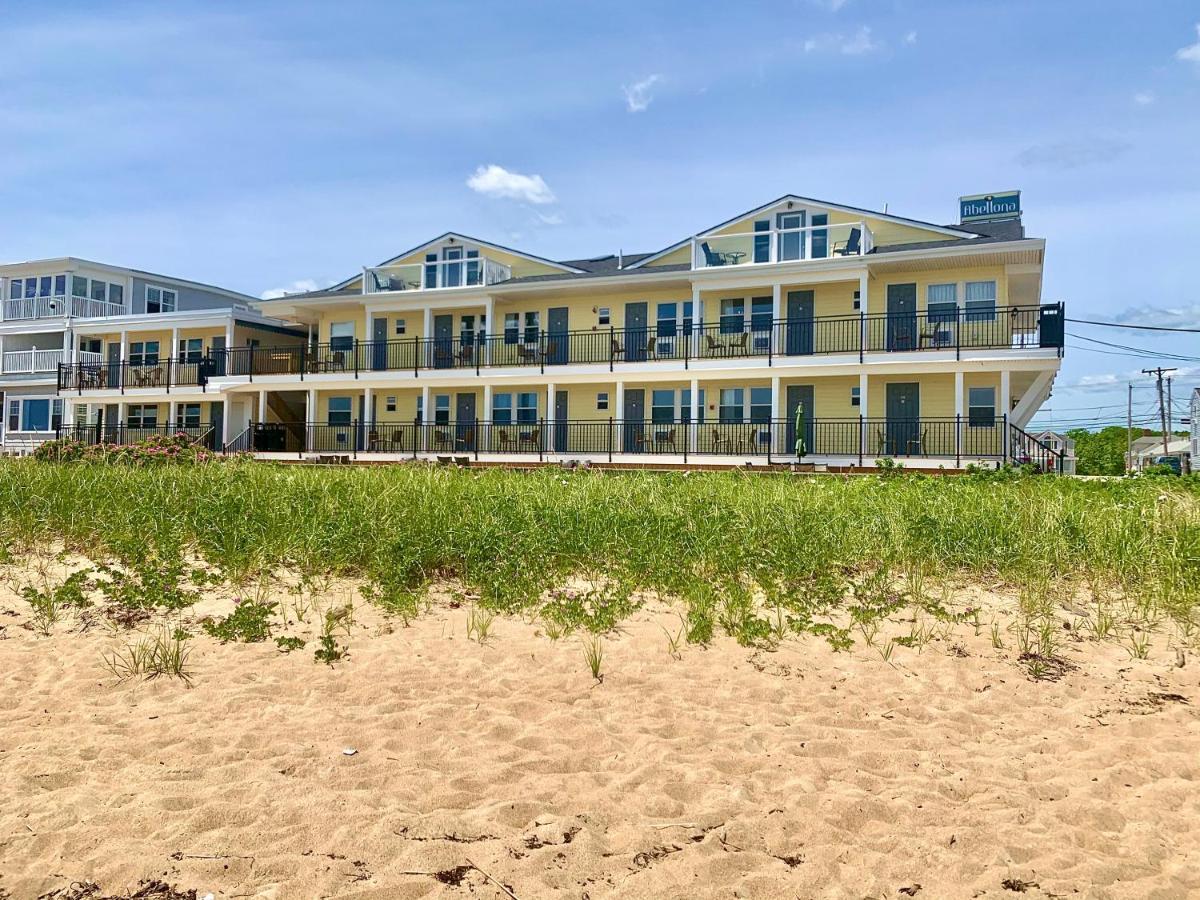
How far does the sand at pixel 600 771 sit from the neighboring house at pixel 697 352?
54.3 ft

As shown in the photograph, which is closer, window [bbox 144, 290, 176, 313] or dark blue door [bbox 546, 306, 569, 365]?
dark blue door [bbox 546, 306, 569, 365]

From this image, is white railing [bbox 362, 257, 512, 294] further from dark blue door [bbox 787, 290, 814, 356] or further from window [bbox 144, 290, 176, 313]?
window [bbox 144, 290, 176, 313]

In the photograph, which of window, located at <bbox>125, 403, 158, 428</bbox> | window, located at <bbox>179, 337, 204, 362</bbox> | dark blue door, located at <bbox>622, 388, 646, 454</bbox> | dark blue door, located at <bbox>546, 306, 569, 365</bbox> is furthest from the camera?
window, located at <bbox>125, 403, 158, 428</bbox>

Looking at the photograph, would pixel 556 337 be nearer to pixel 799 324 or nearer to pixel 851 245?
pixel 799 324

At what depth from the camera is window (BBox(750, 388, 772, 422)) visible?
2477cm

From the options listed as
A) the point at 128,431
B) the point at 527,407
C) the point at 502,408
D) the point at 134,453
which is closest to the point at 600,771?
the point at 134,453

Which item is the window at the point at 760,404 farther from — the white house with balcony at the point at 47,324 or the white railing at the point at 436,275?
the white house with balcony at the point at 47,324

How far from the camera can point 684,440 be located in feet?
80.9

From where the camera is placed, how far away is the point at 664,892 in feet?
10.6

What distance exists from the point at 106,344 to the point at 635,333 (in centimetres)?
2708

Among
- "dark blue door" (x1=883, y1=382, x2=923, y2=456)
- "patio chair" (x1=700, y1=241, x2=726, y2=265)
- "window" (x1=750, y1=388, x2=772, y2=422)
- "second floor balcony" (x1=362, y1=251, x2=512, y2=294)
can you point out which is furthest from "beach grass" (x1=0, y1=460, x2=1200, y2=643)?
"second floor balcony" (x1=362, y1=251, x2=512, y2=294)

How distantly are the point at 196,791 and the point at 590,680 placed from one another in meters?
2.44

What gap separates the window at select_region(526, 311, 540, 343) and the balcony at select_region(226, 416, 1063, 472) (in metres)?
3.14

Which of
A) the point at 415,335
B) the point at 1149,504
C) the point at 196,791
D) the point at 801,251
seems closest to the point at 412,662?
the point at 196,791
